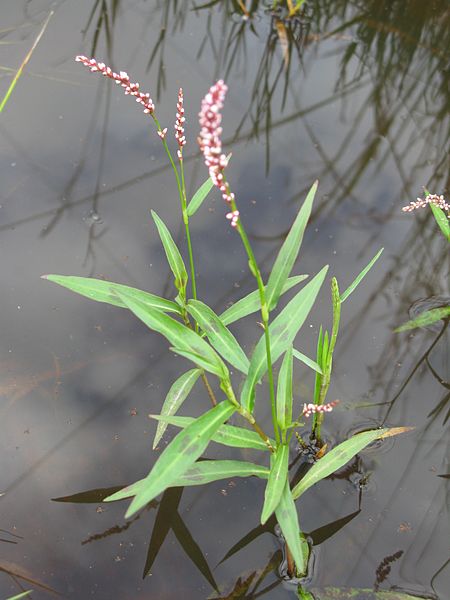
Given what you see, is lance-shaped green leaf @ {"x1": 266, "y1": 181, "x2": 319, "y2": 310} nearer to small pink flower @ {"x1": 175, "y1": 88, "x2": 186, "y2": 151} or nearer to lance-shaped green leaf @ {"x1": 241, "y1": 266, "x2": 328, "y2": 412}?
lance-shaped green leaf @ {"x1": 241, "y1": 266, "x2": 328, "y2": 412}

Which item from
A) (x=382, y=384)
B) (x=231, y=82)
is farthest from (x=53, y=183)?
(x=382, y=384)

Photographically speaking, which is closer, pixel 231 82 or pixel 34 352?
pixel 34 352

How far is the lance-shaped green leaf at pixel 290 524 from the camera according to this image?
1.82 meters

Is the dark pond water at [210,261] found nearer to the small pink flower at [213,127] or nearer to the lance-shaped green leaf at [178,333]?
the lance-shaped green leaf at [178,333]

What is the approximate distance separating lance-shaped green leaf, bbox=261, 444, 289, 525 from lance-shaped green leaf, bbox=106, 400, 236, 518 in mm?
265

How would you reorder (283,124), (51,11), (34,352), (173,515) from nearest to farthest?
(173,515), (34,352), (283,124), (51,11)

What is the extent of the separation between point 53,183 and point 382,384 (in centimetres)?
171

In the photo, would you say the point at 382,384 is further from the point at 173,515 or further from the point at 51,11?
the point at 51,11

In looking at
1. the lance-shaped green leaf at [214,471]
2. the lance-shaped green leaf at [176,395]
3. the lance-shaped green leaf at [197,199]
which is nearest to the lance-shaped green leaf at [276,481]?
the lance-shaped green leaf at [214,471]

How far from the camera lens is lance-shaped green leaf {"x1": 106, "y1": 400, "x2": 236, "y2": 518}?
1545 mm

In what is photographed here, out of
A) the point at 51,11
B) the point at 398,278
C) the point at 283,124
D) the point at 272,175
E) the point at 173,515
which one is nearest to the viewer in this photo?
the point at 173,515

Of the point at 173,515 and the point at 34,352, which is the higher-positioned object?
the point at 34,352

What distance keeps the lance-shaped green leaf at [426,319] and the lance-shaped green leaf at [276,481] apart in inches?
42.4

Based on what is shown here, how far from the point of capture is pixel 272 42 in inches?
154
